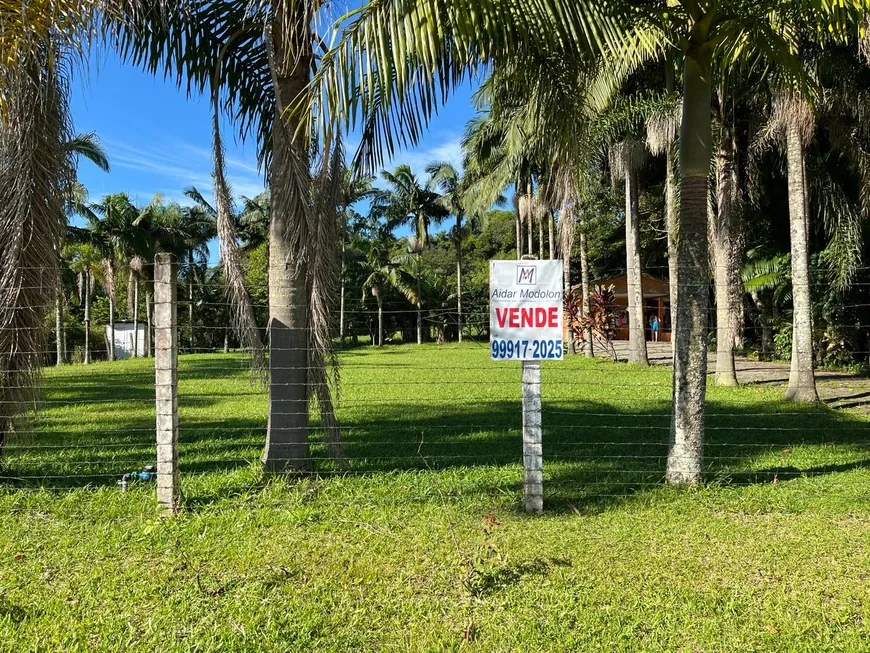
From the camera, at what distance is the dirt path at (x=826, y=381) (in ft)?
35.3

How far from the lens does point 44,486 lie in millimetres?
5070

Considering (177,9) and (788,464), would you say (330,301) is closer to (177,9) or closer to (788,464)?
(177,9)

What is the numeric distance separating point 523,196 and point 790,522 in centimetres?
2381

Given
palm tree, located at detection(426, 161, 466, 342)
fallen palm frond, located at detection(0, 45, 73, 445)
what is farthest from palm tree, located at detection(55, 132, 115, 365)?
palm tree, located at detection(426, 161, 466, 342)

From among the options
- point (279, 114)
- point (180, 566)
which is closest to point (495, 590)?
point (180, 566)

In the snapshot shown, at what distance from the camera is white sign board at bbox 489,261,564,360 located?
417 centimetres

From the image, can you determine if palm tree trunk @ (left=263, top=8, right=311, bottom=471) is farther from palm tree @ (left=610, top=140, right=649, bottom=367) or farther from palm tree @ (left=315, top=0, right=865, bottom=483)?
palm tree @ (left=610, top=140, right=649, bottom=367)

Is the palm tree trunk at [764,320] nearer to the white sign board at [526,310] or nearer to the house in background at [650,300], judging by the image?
the house in background at [650,300]

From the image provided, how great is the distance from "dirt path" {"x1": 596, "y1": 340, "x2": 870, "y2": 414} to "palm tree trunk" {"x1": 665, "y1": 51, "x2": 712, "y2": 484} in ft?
21.1

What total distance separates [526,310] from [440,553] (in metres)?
1.66

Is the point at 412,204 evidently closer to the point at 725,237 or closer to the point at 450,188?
the point at 450,188

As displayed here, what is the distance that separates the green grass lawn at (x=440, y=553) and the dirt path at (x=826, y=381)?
16.1ft

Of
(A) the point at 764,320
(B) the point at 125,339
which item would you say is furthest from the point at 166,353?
(B) the point at 125,339

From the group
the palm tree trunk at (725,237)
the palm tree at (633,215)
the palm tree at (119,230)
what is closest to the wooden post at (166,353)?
the palm tree trunk at (725,237)
